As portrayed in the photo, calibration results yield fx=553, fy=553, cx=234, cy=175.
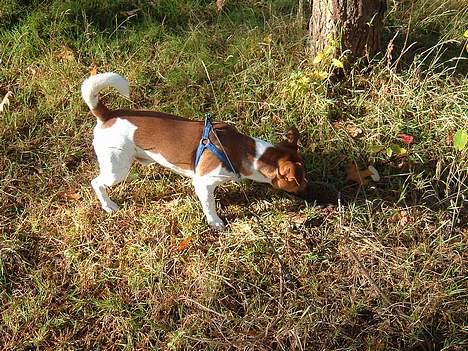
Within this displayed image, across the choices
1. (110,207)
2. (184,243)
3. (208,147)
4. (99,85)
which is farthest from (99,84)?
(184,243)

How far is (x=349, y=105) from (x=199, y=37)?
138 cm

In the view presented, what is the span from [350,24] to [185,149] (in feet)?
5.08

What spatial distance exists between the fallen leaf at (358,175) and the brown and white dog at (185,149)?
1.76 feet

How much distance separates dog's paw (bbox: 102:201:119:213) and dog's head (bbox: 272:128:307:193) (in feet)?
3.53

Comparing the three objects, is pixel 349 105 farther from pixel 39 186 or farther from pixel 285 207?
pixel 39 186

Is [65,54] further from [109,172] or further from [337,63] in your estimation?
[337,63]

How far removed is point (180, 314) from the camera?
10.4ft

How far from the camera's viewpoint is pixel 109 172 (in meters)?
3.40

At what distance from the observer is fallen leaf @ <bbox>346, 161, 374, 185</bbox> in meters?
3.69

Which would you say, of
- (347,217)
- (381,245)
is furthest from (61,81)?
(381,245)

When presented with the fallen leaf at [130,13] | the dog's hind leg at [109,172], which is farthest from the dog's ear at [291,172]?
the fallen leaf at [130,13]

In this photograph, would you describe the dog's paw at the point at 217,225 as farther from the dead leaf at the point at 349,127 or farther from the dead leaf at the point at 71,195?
the dead leaf at the point at 349,127

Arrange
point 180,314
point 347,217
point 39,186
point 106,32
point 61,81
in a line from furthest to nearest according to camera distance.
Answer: point 106,32 < point 61,81 < point 39,186 < point 347,217 < point 180,314

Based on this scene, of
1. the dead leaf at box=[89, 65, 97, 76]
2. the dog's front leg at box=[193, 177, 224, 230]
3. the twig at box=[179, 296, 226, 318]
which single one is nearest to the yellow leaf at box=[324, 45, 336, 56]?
the dog's front leg at box=[193, 177, 224, 230]
